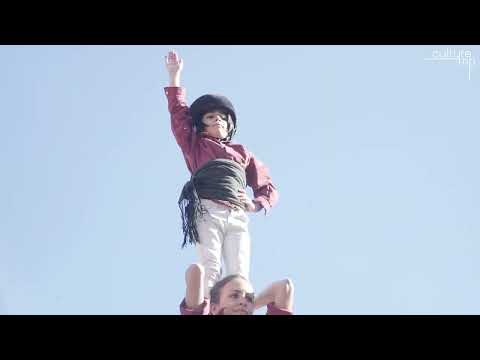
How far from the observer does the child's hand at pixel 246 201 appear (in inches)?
282

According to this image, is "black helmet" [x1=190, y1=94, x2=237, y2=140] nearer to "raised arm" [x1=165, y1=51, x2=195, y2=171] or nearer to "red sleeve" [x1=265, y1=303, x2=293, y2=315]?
"raised arm" [x1=165, y1=51, x2=195, y2=171]

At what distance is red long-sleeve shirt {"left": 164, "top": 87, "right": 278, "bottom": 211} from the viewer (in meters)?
7.40

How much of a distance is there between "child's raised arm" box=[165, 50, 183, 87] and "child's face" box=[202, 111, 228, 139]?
0.35 meters

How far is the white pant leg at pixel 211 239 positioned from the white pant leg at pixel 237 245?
0.04 metres

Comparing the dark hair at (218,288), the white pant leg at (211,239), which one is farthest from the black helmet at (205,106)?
the dark hair at (218,288)

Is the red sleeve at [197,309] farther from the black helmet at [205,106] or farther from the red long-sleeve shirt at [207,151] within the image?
the black helmet at [205,106]

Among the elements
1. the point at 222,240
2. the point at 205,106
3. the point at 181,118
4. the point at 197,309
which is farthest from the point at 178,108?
the point at 197,309

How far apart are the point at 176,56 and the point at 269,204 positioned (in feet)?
4.23

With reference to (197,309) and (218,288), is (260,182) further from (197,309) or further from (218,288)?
(197,309)

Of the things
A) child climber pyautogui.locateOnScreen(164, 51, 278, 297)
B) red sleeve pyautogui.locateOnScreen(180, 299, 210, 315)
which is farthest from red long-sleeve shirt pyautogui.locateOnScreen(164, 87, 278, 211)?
red sleeve pyautogui.locateOnScreen(180, 299, 210, 315)

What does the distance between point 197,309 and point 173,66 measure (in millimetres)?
2311
